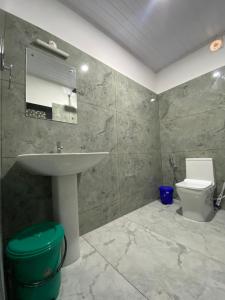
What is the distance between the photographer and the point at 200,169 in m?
2.11

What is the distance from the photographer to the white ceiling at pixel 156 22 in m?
1.55

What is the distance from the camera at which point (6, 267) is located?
32.5 inches

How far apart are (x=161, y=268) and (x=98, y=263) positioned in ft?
1.56

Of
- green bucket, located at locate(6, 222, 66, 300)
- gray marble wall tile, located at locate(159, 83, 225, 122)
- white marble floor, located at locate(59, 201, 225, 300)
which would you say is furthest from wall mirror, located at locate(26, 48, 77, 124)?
gray marble wall tile, located at locate(159, 83, 225, 122)

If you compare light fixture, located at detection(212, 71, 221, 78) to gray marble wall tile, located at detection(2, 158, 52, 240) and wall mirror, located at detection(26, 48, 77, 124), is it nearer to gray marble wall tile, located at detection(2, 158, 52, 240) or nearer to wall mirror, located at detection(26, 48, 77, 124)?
wall mirror, located at detection(26, 48, 77, 124)

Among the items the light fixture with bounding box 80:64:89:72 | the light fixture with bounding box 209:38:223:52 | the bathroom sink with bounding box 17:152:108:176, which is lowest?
the bathroom sink with bounding box 17:152:108:176

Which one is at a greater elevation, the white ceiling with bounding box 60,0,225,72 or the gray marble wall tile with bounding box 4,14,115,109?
the white ceiling with bounding box 60,0,225,72

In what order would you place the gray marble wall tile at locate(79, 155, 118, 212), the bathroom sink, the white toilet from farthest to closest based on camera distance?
the white toilet → the gray marble wall tile at locate(79, 155, 118, 212) → the bathroom sink

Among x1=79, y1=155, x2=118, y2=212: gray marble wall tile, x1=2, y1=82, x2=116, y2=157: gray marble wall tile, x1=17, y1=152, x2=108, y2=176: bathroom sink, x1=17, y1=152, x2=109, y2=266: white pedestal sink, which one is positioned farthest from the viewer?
x1=79, y1=155, x2=118, y2=212: gray marble wall tile

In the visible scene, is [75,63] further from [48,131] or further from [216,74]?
[216,74]

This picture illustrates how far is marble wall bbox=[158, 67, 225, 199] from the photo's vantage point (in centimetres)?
204

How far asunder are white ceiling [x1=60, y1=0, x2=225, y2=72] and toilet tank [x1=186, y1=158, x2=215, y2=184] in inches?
71.7

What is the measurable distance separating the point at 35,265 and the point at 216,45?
3191 mm

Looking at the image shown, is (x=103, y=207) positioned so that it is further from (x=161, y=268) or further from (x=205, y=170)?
(x=205, y=170)
